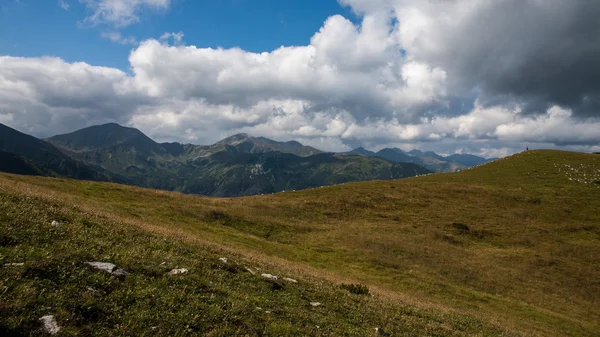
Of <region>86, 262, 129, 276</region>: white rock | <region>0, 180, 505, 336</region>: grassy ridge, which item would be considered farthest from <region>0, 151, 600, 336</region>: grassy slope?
Answer: <region>86, 262, 129, 276</region>: white rock

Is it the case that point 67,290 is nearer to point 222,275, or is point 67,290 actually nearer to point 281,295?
point 222,275

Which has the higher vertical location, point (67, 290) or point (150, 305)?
point (67, 290)

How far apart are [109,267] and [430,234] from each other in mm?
53285

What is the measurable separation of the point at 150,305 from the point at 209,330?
2174mm

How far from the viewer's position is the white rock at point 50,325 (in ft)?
27.2

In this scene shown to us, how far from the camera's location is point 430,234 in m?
56.2

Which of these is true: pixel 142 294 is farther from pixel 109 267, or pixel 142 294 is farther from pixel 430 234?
pixel 430 234

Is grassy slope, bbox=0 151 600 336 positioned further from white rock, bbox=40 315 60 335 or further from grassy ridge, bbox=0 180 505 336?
white rock, bbox=40 315 60 335

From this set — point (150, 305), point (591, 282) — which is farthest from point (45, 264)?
point (591, 282)

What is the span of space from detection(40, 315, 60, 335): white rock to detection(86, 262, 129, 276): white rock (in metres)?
3.39

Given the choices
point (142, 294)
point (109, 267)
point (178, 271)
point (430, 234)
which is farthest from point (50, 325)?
point (430, 234)

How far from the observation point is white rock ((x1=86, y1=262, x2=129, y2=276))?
12.1 m

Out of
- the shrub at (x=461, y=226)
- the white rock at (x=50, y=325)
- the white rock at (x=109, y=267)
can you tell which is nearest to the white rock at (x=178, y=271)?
the white rock at (x=109, y=267)

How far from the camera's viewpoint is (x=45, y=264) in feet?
35.8
